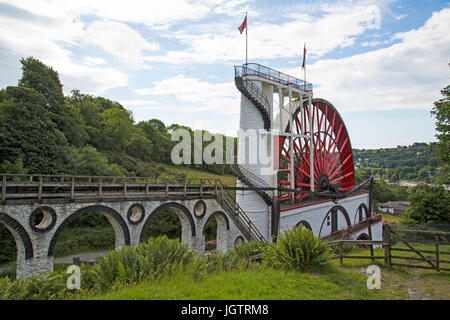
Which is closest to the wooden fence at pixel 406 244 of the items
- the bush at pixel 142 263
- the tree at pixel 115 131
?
the bush at pixel 142 263

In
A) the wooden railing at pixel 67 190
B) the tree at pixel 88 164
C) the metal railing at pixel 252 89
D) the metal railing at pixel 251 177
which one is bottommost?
the wooden railing at pixel 67 190

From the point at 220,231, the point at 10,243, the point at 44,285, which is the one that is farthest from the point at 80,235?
the point at 44,285

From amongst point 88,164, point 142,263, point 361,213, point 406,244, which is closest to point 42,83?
point 88,164

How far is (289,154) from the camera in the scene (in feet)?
64.9

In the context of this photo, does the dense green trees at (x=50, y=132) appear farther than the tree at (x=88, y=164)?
No

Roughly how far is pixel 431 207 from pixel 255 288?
28598mm

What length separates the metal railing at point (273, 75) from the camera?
56.4 ft

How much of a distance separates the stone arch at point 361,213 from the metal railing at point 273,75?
1181cm

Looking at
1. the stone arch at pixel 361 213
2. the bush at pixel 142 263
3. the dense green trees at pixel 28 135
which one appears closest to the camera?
the bush at pixel 142 263

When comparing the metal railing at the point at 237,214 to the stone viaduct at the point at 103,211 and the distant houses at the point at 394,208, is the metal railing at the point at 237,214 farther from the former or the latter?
the distant houses at the point at 394,208

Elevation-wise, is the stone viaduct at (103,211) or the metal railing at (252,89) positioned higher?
the metal railing at (252,89)
